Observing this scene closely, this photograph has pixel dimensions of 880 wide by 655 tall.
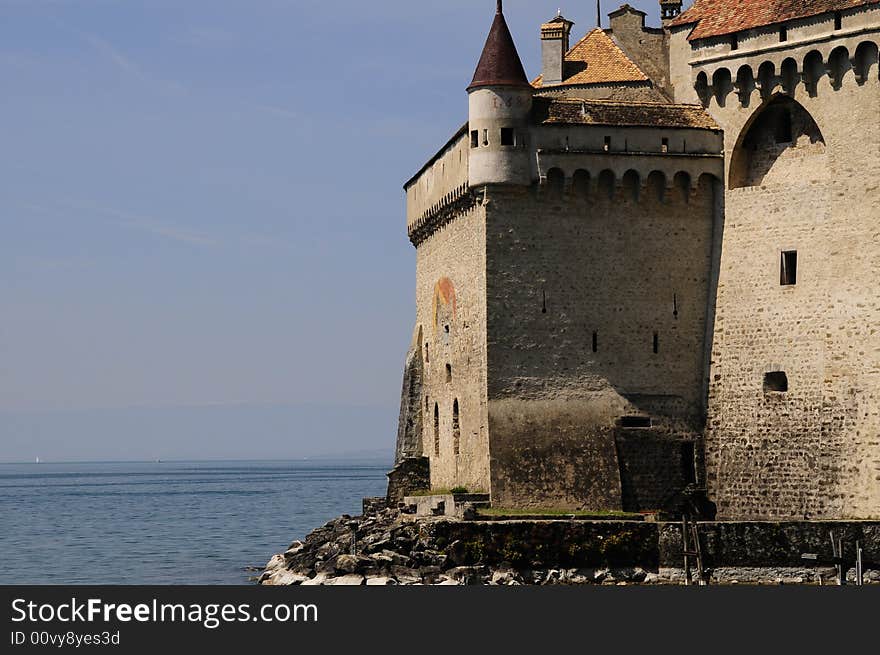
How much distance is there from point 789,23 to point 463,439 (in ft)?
40.8

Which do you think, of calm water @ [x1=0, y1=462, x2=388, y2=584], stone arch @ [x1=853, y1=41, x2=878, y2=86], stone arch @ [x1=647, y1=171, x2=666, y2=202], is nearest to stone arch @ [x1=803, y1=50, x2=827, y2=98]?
stone arch @ [x1=853, y1=41, x2=878, y2=86]

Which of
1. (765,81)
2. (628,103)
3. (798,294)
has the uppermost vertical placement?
(765,81)

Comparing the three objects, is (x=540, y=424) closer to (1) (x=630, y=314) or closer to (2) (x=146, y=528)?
(1) (x=630, y=314)

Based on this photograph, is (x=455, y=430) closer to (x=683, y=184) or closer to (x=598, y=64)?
(x=683, y=184)

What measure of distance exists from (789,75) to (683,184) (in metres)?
3.52

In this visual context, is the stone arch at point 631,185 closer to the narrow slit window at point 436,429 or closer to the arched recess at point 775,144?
the arched recess at point 775,144

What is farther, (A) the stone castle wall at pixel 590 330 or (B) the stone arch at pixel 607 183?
(B) the stone arch at pixel 607 183

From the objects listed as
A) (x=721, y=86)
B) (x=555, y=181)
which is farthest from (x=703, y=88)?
(x=555, y=181)

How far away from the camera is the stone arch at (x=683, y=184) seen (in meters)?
41.8

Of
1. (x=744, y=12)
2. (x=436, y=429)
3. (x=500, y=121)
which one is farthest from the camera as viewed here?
(x=436, y=429)

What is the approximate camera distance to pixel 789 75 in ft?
133

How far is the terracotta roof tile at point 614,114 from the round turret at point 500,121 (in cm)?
52

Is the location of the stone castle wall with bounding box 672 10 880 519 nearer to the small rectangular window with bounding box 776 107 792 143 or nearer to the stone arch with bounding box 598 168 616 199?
the small rectangular window with bounding box 776 107 792 143

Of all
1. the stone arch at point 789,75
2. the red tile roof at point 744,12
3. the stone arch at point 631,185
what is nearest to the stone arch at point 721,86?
the red tile roof at point 744,12
